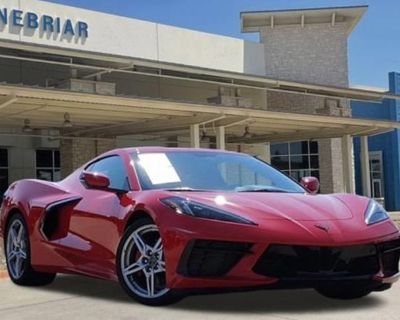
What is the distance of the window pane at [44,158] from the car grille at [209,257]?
74.4 ft

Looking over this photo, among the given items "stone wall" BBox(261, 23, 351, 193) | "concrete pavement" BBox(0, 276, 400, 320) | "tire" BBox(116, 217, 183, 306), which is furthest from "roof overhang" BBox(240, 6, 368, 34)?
"tire" BBox(116, 217, 183, 306)

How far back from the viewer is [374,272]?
539 cm

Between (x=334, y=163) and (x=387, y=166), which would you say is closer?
(x=334, y=163)

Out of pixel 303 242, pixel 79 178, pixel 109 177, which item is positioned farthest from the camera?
pixel 79 178

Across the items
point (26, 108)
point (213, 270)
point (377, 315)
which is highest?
point (26, 108)

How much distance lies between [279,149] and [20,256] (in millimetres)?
31235

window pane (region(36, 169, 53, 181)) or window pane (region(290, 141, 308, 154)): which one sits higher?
window pane (region(290, 141, 308, 154))

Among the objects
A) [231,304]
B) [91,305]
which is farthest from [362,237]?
[91,305]

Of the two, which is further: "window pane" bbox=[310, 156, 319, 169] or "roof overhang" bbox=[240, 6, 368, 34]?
"window pane" bbox=[310, 156, 319, 169]

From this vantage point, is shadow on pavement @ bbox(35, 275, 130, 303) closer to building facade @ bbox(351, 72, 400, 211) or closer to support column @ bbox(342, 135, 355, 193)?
support column @ bbox(342, 135, 355, 193)

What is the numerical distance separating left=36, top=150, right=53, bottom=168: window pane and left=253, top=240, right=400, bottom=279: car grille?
75.1 ft

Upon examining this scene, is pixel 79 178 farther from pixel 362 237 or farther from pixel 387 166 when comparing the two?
pixel 387 166

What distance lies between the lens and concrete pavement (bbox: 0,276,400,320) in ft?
16.6

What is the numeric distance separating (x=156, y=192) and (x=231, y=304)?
1.10 m
